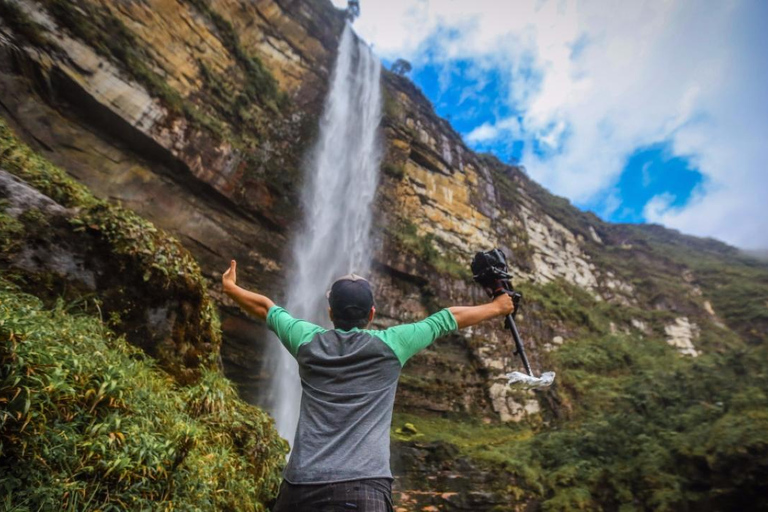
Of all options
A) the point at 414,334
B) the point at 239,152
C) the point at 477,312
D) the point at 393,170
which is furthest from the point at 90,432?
the point at 393,170

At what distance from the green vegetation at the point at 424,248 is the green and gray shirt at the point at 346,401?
16190 millimetres

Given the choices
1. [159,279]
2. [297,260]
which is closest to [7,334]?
[159,279]

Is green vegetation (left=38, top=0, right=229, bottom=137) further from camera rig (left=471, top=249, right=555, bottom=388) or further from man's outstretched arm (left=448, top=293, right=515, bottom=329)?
man's outstretched arm (left=448, top=293, right=515, bottom=329)

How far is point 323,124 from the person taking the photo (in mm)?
18375

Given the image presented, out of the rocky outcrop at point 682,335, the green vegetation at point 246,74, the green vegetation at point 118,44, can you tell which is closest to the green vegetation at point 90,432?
the green vegetation at point 118,44

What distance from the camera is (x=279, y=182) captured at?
1430 centimetres

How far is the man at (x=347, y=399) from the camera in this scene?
1.39 meters

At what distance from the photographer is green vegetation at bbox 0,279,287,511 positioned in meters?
1.88

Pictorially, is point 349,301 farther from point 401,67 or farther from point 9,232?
point 401,67

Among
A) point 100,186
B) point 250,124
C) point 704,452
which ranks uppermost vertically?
point 250,124

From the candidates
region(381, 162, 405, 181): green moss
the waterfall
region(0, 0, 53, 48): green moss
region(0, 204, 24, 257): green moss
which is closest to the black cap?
region(0, 204, 24, 257): green moss

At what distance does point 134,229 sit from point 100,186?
6.72 m

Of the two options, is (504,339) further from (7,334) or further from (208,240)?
(7,334)

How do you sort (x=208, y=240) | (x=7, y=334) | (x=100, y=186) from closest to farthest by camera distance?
1. (x=7, y=334)
2. (x=100, y=186)
3. (x=208, y=240)
